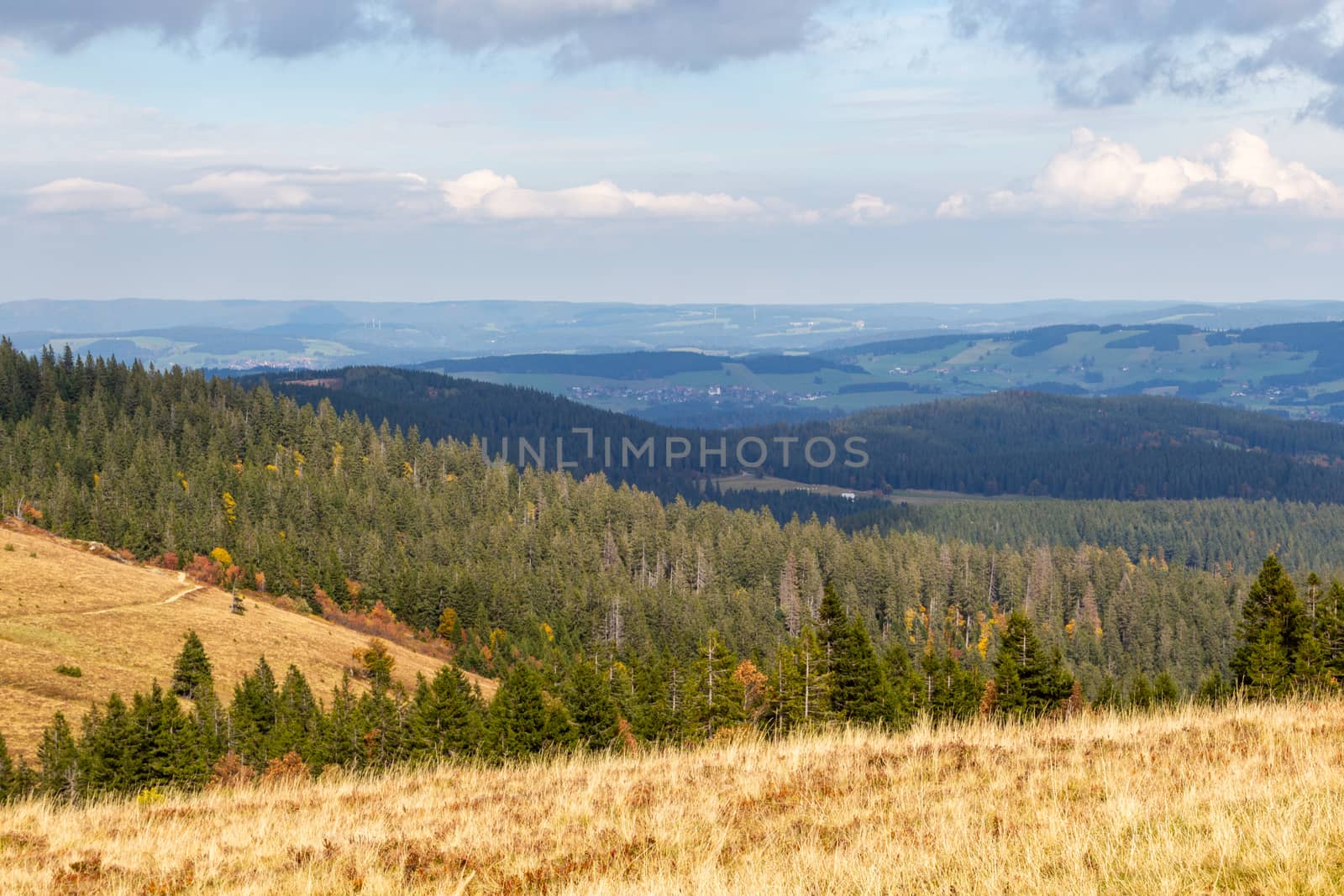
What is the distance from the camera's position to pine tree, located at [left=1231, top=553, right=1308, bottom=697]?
51031 millimetres

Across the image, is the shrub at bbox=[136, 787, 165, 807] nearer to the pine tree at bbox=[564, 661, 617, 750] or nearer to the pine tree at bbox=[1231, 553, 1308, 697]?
the pine tree at bbox=[564, 661, 617, 750]

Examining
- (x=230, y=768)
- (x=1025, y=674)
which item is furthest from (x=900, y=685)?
(x=230, y=768)

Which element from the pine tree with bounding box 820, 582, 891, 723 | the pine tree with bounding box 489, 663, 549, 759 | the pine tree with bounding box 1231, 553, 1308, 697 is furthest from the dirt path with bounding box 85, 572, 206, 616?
the pine tree with bounding box 1231, 553, 1308, 697

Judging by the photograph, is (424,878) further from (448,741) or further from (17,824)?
(448,741)

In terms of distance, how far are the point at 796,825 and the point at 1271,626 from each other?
48044mm

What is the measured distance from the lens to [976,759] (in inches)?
733

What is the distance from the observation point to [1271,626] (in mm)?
53094

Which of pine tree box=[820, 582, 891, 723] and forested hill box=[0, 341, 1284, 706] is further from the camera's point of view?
forested hill box=[0, 341, 1284, 706]

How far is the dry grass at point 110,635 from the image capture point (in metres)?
64.0

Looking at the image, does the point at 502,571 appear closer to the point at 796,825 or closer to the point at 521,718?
the point at 521,718

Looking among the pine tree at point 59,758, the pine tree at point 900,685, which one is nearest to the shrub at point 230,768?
the pine tree at point 59,758

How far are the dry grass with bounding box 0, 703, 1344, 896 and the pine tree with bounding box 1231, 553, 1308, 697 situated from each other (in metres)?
33.2

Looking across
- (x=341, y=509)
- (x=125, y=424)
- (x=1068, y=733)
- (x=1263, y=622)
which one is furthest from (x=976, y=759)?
(x=125, y=424)

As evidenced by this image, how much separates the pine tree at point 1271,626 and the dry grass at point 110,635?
5842 cm
